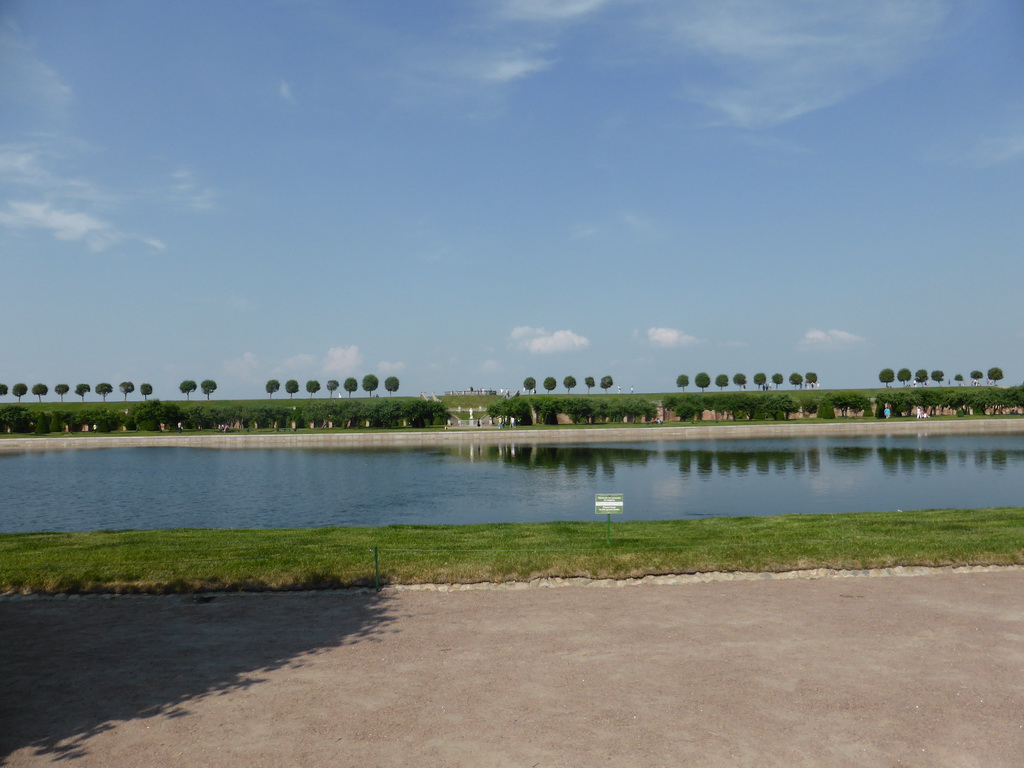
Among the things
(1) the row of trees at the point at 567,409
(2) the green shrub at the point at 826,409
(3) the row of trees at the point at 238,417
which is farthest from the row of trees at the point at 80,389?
(2) the green shrub at the point at 826,409

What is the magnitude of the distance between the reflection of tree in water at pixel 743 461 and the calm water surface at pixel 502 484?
7.1 inches

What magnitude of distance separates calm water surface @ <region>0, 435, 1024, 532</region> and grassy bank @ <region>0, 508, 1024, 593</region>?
475 inches

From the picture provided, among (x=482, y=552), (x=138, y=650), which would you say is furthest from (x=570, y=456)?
(x=138, y=650)

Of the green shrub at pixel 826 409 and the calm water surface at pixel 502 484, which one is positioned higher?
the green shrub at pixel 826 409

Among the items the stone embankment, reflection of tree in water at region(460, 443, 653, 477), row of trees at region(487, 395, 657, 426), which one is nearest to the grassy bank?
reflection of tree in water at region(460, 443, 653, 477)

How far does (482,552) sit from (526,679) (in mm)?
8453

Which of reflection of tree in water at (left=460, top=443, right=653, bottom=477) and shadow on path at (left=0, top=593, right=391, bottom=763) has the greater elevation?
shadow on path at (left=0, top=593, right=391, bottom=763)

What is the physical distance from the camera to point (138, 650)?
38.1 ft

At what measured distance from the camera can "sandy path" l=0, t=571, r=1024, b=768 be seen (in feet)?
26.2

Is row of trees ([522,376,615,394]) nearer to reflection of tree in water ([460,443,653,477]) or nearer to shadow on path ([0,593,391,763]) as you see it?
reflection of tree in water ([460,443,653,477])

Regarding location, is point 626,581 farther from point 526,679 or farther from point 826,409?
point 826,409

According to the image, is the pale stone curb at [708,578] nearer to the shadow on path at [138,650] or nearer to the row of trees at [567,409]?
the shadow on path at [138,650]

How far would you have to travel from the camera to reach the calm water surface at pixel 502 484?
37781 mm

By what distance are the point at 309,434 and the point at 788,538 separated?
10003 centimetres
